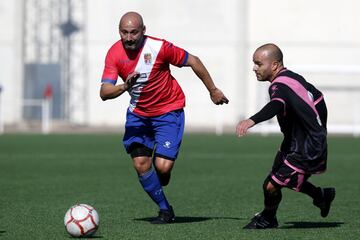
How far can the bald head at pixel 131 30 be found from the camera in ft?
29.8

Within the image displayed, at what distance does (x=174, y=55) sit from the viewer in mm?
9578

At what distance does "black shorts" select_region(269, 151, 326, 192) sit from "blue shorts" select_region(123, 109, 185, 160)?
1.32 meters

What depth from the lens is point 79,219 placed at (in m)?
8.17

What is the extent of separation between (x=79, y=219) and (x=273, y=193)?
69.7 inches

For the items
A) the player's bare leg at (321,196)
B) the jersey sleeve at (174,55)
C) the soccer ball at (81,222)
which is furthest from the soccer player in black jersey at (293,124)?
the soccer ball at (81,222)

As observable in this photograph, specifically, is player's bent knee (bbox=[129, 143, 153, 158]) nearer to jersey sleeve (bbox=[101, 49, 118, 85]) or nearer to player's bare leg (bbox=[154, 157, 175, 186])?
player's bare leg (bbox=[154, 157, 175, 186])

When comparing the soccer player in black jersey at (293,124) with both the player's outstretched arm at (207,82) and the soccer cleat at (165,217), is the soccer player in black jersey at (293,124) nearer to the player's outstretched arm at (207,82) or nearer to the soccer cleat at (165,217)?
the player's outstretched arm at (207,82)

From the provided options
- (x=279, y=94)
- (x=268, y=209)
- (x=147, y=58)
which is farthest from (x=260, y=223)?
(x=147, y=58)

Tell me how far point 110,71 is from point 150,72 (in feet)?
1.33

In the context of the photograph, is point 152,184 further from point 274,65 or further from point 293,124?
point 274,65

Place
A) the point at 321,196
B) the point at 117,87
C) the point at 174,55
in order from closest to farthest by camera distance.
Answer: the point at 117,87, the point at 321,196, the point at 174,55

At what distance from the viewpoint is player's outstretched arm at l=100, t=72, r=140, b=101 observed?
28.6ft

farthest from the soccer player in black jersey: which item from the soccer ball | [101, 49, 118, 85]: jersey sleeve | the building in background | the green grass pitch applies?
the building in background

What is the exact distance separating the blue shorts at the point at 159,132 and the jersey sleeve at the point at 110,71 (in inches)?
21.7
